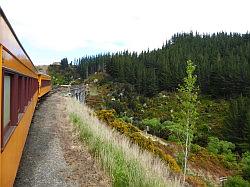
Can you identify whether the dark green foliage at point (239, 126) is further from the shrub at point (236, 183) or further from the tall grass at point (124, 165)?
the tall grass at point (124, 165)

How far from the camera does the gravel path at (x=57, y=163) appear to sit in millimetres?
7621

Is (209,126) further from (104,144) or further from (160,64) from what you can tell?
(104,144)

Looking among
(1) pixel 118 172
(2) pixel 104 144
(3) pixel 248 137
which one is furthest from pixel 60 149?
(3) pixel 248 137

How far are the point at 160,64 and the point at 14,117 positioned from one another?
371 ft

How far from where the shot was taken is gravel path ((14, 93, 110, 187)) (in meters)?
7.62

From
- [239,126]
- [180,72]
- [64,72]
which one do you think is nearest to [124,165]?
[239,126]

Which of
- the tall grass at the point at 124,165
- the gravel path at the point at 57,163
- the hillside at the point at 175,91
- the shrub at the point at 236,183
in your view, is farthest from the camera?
the hillside at the point at 175,91

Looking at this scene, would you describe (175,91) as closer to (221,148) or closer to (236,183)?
(221,148)

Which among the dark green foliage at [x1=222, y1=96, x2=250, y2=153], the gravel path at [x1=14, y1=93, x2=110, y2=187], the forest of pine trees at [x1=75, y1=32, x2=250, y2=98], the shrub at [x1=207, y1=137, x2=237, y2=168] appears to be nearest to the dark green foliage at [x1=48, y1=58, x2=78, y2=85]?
the forest of pine trees at [x1=75, y1=32, x2=250, y2=98]

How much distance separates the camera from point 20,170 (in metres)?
8.20

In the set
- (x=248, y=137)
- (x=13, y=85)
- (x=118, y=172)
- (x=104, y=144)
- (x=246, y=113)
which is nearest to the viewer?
(x=13, y=85)

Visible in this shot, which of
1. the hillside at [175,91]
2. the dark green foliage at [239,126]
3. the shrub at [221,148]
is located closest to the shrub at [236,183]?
the shrub at [221,148]

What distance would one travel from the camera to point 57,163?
8.91 meters

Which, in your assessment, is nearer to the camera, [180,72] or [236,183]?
[236,183]
